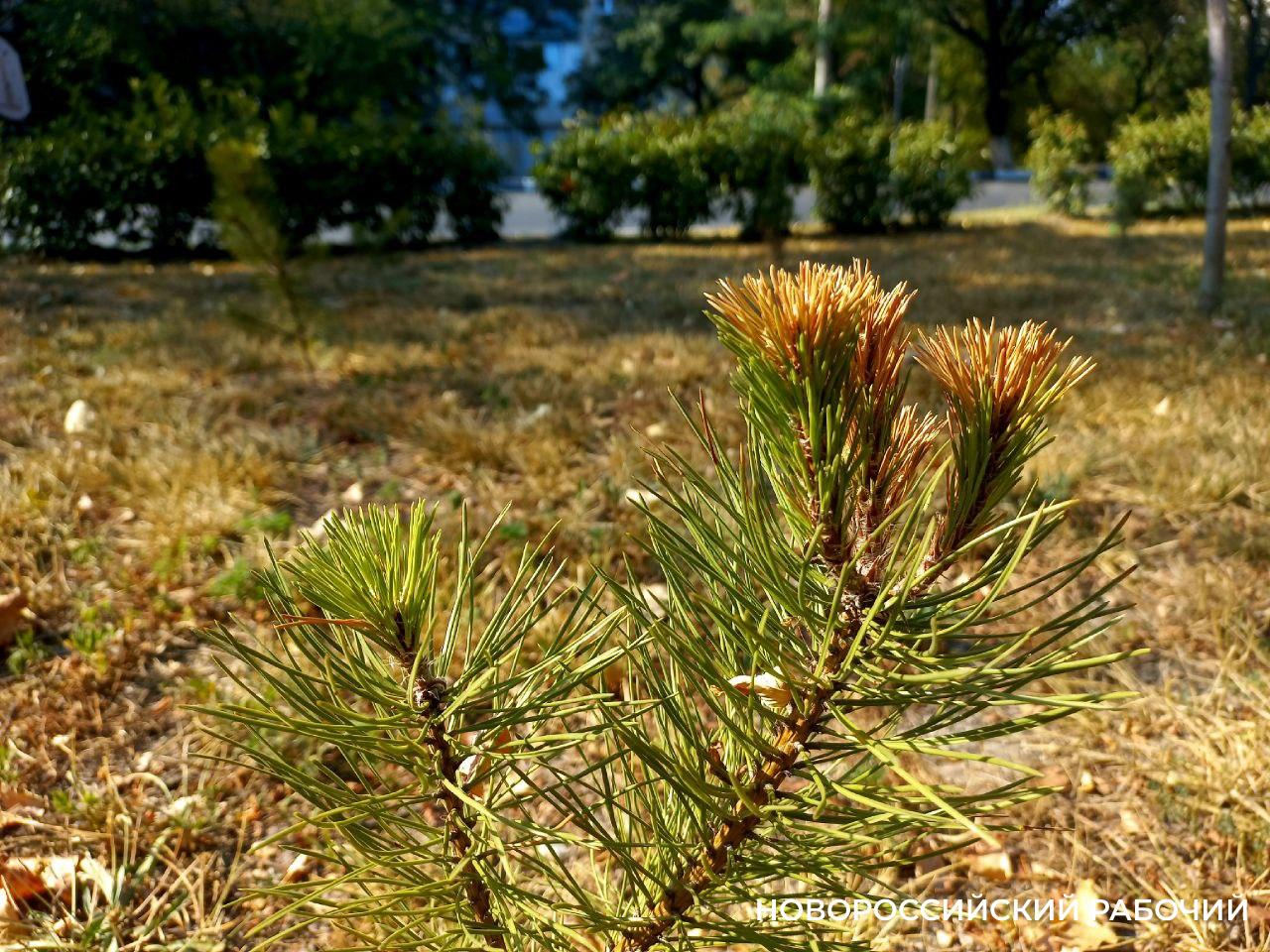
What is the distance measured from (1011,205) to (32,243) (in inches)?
605

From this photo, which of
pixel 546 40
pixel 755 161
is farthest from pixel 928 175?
pixel 546 40

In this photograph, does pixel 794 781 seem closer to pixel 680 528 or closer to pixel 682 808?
pixel 682 808

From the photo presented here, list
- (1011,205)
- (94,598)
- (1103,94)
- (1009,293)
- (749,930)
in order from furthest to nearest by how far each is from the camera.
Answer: (1103,94) → (1011,205) → (1009,293) → (94,598) → (749,930)

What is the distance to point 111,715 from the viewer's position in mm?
1736

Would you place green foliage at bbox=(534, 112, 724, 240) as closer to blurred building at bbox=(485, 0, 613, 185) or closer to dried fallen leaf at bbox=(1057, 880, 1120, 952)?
dried fallen leaf at bbox=(1057, 880, 1120, 952)

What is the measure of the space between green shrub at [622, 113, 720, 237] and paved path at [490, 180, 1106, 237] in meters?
0.63

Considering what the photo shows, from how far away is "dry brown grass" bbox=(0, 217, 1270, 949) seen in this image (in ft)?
4.81

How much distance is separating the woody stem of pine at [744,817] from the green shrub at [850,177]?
9416 millimetres

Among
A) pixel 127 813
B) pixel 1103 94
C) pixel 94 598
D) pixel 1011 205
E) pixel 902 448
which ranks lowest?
pixel 127 813

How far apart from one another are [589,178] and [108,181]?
4.52 meters

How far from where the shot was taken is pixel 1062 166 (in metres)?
11.6

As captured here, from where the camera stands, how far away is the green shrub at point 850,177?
9.26 m

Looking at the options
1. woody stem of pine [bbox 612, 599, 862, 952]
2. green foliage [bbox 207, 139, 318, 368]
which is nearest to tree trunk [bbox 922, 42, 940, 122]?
green foliage [bbox 207, 139, 318, 368]

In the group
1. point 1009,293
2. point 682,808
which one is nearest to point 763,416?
point 682,808
